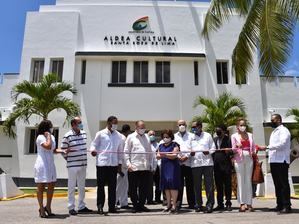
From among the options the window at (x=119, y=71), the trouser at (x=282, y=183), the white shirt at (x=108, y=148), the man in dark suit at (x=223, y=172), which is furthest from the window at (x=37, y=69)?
the trouser at (x=282, y=183)

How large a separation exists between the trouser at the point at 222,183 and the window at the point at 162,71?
494 inches

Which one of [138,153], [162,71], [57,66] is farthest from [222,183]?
[57,66]

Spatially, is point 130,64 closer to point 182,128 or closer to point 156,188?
point 156,188

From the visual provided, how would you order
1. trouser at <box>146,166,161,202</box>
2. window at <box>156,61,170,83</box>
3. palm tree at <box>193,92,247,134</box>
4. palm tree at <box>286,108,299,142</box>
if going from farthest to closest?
window at <box>156,61,170,83</box> < palm tree at <box>286,108,299,142</box> < palm tree at <box>193,92,247,134</box> < trouser at <box>146,166,161,202</box>

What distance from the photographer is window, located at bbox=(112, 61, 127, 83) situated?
2042cm

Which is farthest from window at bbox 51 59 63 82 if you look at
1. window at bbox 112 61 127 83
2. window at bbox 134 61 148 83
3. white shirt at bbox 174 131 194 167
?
white shirt at bbox 174 131 194 167

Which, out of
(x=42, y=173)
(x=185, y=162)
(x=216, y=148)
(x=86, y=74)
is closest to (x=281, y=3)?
(x=216, y=148)

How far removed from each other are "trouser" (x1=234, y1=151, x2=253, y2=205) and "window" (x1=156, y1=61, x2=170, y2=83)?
12.9m

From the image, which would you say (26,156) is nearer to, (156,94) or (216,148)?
(156,94)

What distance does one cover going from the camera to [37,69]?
812 inches

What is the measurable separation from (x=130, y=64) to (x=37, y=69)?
5.41 metres

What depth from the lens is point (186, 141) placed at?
27.1ft

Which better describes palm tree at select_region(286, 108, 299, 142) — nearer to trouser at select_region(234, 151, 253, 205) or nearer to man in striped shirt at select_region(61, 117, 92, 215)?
trouser at select_region(234, 151, 253, 205)

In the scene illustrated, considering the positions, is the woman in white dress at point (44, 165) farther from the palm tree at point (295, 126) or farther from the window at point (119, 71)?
the palm tree at point (295, 126)
